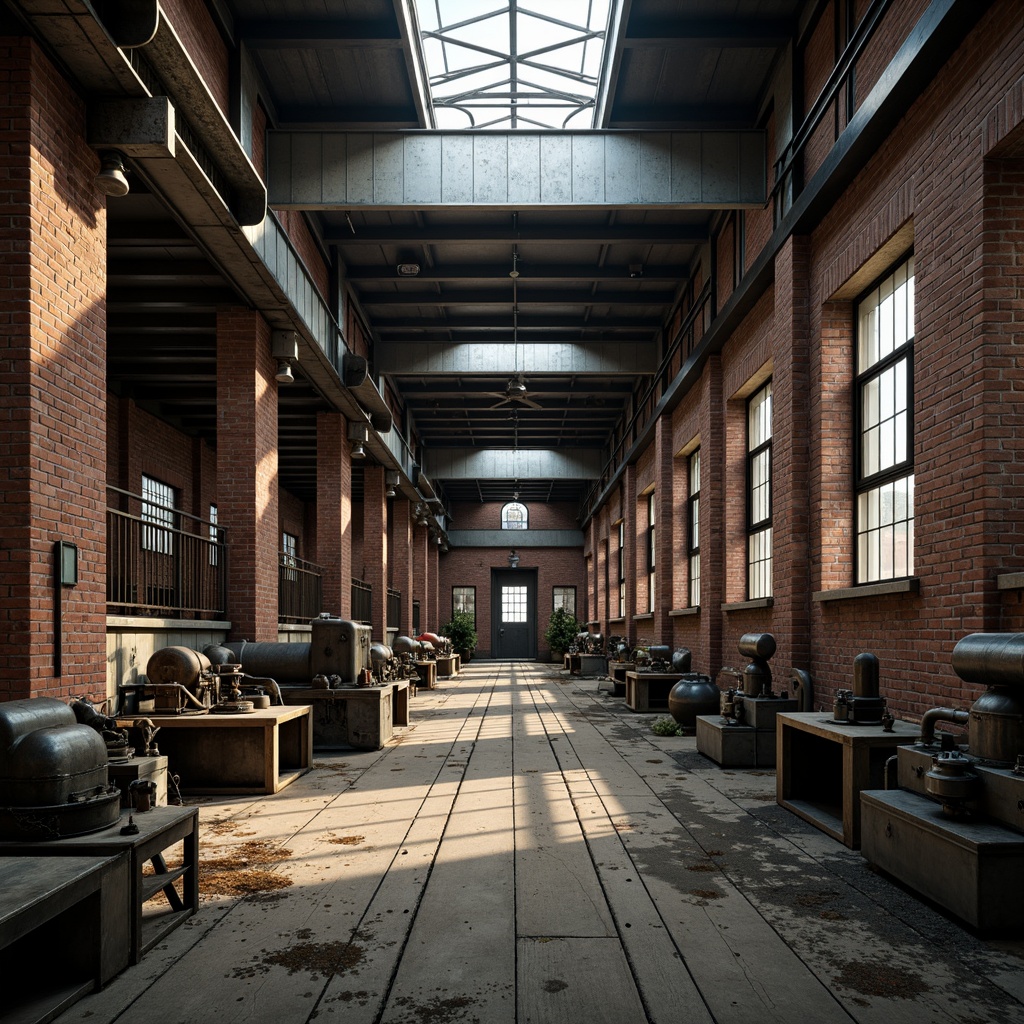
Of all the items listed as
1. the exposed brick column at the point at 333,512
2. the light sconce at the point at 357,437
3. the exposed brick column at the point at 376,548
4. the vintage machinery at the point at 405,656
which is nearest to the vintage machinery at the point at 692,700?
the vintage machinery at the point at 405,656

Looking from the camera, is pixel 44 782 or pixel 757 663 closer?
pixel 44 782

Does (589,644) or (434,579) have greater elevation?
(434,579)

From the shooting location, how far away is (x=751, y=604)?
10.1m

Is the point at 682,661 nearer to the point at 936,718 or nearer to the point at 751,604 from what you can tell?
the point at 751,604

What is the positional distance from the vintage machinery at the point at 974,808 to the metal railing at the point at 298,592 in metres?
9.45

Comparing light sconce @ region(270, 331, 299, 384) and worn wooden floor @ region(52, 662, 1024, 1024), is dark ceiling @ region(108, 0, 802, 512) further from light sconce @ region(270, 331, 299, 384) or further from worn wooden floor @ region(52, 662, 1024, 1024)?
worn wooden floor @ region(52, 662, 1024, 1024)

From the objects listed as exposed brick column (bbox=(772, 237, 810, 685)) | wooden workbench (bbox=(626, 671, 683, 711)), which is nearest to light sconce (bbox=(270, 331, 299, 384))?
exposed brick column (bbox=(772, 237, 810, 685))

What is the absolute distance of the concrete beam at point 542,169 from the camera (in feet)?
32.8

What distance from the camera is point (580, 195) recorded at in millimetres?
10172

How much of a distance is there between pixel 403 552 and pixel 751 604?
573 inches

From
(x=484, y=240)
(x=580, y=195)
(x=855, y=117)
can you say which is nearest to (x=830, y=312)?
(x=855, y=117)

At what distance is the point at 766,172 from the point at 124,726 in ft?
27.9

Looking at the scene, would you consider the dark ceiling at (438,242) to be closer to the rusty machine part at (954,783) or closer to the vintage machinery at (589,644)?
the vintage machinery at (589,644)

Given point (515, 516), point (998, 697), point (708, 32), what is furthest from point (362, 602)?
point (515, 516)
